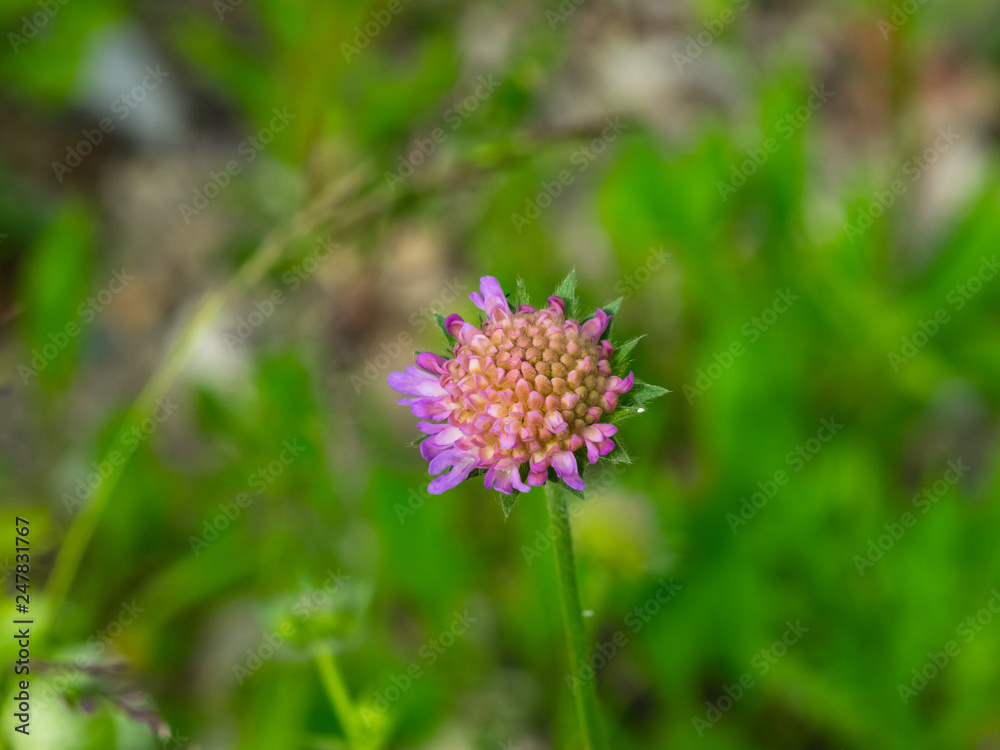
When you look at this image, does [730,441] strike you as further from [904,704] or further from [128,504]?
[128,504]

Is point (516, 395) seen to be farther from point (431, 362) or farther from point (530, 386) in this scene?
point (431, 362)

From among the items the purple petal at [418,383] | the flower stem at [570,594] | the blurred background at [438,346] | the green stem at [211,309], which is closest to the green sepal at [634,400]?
the flower stem at [570,594]

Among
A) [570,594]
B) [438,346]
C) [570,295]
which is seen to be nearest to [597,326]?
[570,295]

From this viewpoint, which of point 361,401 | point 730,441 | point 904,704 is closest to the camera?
point 904,704

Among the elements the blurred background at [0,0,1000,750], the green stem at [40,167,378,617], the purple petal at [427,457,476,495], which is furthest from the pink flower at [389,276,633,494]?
the green stem at [40,167,378,617]

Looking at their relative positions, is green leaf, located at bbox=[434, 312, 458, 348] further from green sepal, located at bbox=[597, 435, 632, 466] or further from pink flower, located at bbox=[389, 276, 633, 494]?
green sepal, located at bbox=[597, 435, 632, 466]

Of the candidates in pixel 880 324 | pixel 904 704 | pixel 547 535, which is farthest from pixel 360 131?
pixel 904 704

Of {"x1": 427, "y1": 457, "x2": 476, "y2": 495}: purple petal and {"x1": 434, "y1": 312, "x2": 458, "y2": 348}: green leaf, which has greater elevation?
{"x1": 434, "y1": 312, "x2": 458, "y2": 348}: green leaf
